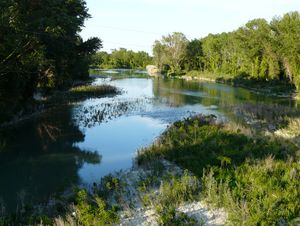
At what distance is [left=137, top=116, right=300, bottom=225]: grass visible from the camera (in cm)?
1131

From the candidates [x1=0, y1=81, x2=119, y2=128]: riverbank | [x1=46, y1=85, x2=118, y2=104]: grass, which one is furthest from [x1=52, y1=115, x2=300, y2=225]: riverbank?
[x1=46, y1=85, x2=118, y2=104]: grass

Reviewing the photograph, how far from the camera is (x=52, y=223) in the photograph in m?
11.2

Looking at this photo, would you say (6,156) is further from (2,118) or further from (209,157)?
(209,157)

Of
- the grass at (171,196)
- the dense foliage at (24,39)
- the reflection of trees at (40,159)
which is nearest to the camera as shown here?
the grass at (171,196)

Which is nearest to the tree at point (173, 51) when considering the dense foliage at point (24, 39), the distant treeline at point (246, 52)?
the distant treeline at point (246, 52)

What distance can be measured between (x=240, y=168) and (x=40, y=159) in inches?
421

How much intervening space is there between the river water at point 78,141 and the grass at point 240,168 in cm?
274

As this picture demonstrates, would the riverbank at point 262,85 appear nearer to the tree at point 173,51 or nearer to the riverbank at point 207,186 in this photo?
the tree at point 173,51

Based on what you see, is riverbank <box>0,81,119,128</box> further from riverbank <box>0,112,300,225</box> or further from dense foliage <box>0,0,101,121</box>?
riverbank <box>0,112,300,225</box>

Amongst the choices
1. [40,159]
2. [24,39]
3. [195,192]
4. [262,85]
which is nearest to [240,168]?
[195,192]

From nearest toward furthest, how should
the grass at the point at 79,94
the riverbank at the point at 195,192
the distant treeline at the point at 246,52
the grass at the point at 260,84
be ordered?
the riverbank at the point at 195,192
the grass at the point at 79,94
the grass at the point at 260,84
the distant treeline at the point at 246,52

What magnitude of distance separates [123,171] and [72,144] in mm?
7789

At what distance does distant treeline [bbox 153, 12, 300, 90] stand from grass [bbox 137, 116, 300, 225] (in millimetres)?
47323

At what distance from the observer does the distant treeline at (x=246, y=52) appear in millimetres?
72963
